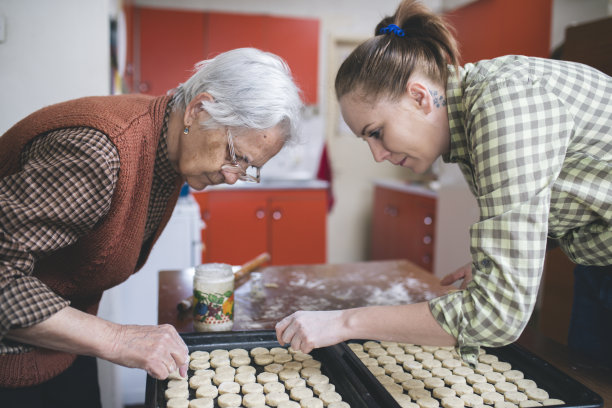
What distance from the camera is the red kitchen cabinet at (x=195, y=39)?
4008mm

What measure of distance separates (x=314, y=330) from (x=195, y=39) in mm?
3652

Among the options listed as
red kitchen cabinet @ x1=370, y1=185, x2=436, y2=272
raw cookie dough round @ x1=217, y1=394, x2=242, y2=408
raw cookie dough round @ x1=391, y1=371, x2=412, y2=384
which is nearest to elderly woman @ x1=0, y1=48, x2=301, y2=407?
raw cookie dough round @ x1=217, y1=394, x2=242, y2=408

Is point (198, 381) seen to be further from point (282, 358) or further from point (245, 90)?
point (245, 90)

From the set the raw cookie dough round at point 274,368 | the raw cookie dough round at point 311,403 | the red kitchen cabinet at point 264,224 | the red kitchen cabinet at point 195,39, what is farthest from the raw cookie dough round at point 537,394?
the red kitchen cabinet at point 195,39

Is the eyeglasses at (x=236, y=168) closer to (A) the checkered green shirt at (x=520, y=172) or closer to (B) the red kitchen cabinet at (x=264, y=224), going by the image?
(A) the checkered green shirt at (x=520, y=172)

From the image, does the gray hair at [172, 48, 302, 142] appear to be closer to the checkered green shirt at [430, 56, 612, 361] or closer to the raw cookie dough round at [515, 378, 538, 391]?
the checkered green shirt at [430, 56, 612, 361]

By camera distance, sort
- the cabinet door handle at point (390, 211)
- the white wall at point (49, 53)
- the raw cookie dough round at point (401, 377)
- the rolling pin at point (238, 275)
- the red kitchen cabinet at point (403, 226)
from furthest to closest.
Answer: the cabinet door handle at point (390, 211)
the red kitchen cabinet at point (403, 226)
the white wall at point (49, 53)
the rolling pin at point (238, 275)
the raw cookie dough round at point (401, 377)

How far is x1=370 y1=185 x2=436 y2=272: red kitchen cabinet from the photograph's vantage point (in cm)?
367

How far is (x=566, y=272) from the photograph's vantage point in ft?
7.51

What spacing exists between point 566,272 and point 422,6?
1769 mm

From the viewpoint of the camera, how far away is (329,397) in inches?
38.7

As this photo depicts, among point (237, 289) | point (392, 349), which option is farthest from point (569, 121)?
point (237, 289)

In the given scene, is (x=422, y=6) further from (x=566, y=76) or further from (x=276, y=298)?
(x=276, y=298)

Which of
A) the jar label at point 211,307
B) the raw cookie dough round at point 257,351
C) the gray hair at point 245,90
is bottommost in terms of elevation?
the raw cookie dough round at point 257,351
